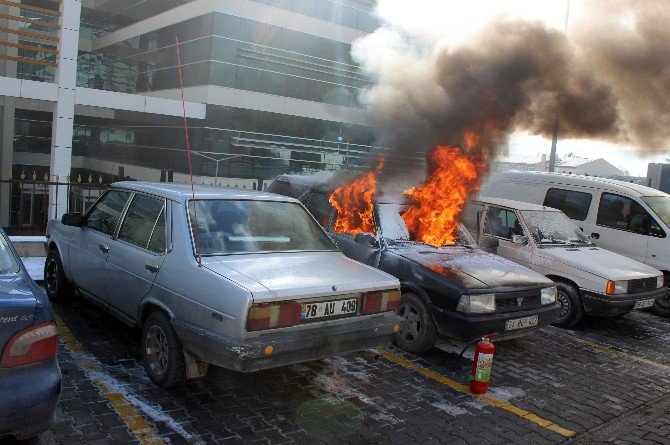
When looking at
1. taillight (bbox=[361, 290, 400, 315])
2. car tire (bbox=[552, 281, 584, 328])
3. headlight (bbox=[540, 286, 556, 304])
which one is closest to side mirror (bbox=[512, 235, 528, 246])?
car tire (bbox=[552, 281, 584, 328])

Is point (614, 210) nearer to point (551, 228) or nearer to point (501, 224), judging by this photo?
point (551, 228)

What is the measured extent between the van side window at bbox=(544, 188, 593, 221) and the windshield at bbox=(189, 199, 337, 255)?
6.08 meters

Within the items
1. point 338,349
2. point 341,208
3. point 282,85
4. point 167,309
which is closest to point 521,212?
point 341,208

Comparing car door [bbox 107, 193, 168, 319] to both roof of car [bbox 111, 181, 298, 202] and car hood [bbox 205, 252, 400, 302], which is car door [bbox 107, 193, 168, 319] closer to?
roof of car [bbox 111, 181, 298, 202]

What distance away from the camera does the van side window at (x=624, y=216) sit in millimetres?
8758

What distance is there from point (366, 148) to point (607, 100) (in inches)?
148

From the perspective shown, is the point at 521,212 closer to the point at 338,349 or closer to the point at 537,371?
the point at 537,371

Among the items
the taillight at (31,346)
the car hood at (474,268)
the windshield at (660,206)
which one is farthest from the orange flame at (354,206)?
A: the windshield at (660,206)

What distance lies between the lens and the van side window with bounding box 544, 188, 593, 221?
371 inches

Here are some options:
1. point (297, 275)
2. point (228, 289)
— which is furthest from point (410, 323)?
point (228, 289)

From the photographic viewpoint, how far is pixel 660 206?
29.6 feet

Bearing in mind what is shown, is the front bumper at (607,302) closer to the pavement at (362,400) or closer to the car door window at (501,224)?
the pavement at (362,400)

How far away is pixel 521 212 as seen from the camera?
7.97 m

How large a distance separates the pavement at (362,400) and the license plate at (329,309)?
0.77 meters
